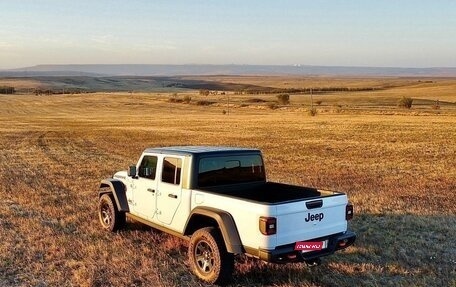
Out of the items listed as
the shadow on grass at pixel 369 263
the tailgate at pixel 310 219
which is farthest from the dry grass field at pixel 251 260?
the tailgate at pixel 310 219

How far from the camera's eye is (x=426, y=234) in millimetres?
9641

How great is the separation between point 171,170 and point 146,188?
844 mm

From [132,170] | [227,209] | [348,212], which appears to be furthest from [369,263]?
[132,170]

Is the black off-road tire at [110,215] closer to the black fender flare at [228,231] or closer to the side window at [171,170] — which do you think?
the side window at [171,170]

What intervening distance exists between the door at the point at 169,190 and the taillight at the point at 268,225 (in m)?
1.77

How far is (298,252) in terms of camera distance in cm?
662

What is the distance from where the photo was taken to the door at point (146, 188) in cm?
852

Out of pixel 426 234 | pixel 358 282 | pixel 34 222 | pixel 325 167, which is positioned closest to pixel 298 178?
pixel 325 167

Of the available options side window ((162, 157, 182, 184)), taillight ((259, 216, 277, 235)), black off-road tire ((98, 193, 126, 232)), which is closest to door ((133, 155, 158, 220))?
side window ((162, 157, 182, 184))

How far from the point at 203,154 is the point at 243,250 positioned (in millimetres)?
1649

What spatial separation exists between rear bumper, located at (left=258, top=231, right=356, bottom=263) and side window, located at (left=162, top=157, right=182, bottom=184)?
203cm

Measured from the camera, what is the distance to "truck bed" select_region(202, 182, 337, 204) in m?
8.05

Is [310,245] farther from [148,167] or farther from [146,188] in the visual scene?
[148,167]

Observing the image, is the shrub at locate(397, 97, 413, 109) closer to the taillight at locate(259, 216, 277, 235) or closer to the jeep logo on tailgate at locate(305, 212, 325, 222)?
the jeep logo on tailgate at locate(305, 212, 325, 222)
